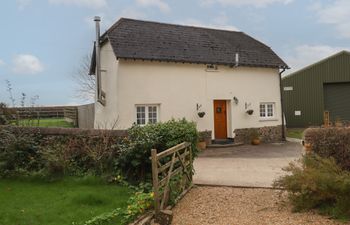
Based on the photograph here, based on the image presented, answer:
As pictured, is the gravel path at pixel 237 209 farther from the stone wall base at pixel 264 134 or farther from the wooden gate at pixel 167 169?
the stone wall base at pixel 264 134

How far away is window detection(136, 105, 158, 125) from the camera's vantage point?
53.8ft

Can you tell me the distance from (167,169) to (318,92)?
22.4 m

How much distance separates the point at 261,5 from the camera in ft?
50.0

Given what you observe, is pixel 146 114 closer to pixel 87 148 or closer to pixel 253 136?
pixel 253 136

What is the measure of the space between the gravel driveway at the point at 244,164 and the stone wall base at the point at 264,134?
2.68ft

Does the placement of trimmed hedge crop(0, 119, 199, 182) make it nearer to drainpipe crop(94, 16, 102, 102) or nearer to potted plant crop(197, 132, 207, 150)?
drainpipe crop(94, 16, 102, 102)

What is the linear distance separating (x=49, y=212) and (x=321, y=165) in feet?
16.0

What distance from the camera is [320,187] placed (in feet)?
19.7

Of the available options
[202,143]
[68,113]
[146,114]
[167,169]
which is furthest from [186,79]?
[68,113]

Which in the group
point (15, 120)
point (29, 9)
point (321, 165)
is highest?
point (29, 9)

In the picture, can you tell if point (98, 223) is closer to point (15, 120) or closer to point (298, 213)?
point (298, 213)

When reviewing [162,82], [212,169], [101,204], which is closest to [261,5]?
[162,82]

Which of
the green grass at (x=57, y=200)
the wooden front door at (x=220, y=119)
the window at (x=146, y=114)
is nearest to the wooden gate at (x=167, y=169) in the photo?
the green grass at (x=57, y=200)

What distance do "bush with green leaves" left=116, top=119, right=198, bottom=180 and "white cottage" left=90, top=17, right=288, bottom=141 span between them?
698cm
